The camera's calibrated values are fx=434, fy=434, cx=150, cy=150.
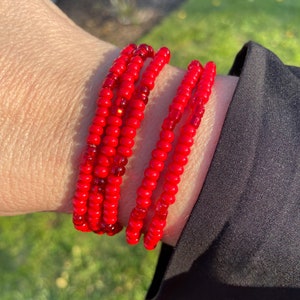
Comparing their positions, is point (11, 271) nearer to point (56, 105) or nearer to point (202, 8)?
point (56, 105)

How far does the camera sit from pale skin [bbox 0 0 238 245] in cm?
105

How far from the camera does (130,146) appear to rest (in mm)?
1009

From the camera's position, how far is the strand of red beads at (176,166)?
38.0 inches

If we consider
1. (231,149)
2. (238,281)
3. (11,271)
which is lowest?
(11,271)

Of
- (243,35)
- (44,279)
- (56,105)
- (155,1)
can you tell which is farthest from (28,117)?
(155,1)

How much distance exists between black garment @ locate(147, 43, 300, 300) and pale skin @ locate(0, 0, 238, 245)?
0.10 m

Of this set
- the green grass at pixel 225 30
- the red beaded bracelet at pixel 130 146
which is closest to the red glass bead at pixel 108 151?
the red beaded bracelet at pixel 130 146

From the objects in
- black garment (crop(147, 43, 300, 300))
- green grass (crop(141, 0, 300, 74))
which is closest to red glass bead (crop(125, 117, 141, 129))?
black garment (crop(147, 43, 300, 300))

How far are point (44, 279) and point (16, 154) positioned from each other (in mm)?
1223

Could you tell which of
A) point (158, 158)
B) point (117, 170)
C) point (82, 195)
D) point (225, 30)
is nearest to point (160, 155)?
point (158, 158)

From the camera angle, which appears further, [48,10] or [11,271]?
[11,271]

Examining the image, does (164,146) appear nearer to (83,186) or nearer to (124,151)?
(124,151)

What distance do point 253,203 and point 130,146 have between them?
0.31m

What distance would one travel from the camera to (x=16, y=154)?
1159 mm
